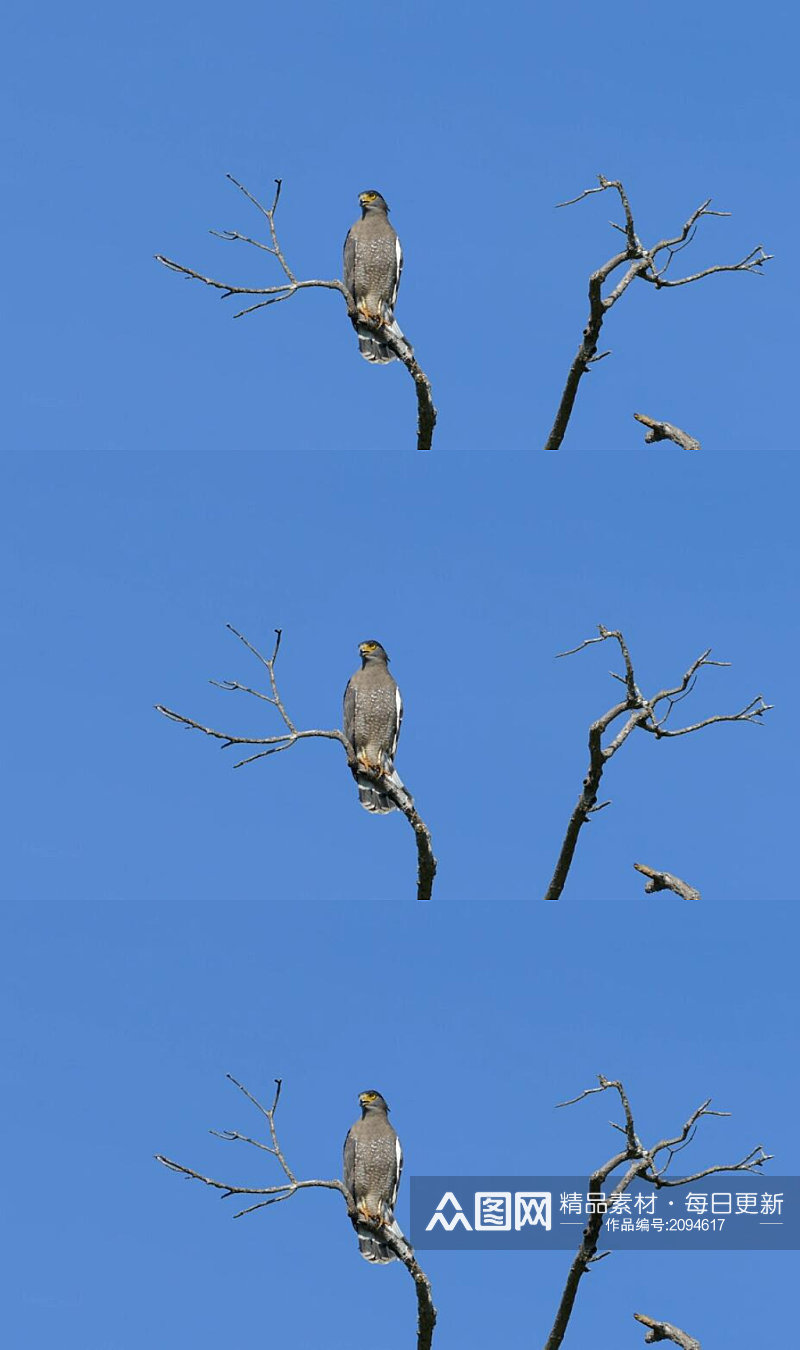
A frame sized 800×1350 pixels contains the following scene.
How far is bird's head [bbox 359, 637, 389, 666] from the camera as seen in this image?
36.8 feet

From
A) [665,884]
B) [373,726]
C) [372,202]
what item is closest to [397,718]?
[373,726]

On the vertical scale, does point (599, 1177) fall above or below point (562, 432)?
below

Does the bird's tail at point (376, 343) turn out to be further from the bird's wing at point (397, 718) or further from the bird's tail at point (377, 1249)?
the bird's tail at point (377, 1249)

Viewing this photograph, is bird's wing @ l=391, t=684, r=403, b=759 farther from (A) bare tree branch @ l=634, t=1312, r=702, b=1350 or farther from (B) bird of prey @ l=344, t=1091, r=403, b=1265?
(A) bare tree branch @ l=634, t=1312, r=702, b=1350

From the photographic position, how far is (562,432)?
11352 mm

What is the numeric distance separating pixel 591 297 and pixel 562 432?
0.65m

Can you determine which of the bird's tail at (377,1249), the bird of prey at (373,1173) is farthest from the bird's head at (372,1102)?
the bird's tail at (377,1249)

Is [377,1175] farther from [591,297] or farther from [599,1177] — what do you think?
[591,297]

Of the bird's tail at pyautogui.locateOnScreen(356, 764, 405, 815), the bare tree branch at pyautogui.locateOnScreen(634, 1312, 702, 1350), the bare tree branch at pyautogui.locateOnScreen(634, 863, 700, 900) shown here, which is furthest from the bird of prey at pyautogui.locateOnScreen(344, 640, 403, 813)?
the bare tree branch at pyautogui.locateOnScreen(634, 1312, 702, 1350)

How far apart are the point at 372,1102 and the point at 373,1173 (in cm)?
30

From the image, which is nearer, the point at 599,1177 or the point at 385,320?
the point at 599,1177

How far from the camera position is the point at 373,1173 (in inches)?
426

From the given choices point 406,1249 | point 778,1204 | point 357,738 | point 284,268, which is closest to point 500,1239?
point 406,1249

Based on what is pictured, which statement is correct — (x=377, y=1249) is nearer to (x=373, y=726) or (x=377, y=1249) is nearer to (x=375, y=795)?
(x=375, y=795)
